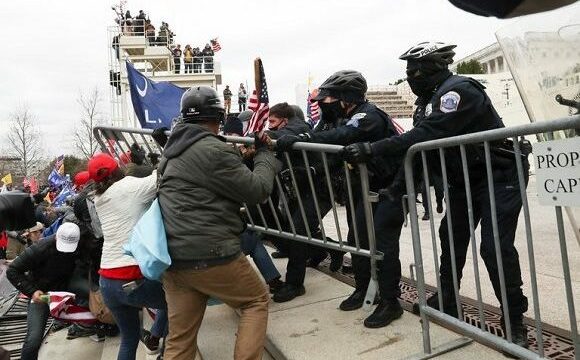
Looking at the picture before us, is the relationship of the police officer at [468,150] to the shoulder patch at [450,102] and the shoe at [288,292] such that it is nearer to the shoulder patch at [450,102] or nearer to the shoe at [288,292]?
the shoulder patch at [450,102]

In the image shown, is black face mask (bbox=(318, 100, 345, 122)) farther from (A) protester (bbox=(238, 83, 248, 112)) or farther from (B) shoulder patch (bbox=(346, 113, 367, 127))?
(A) protester (bbox=(238, 83, 248, 112))

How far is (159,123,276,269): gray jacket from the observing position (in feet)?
8.16

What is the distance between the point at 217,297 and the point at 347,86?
6.47 ft

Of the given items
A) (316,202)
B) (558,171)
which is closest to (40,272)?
(316,202)

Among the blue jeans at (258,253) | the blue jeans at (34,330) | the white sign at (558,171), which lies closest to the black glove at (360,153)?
the white sign at (558,171)

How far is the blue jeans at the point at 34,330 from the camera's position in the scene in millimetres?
4242

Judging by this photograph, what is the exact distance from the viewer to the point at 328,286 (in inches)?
175

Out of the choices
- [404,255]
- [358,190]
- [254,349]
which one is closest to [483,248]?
[358,190]

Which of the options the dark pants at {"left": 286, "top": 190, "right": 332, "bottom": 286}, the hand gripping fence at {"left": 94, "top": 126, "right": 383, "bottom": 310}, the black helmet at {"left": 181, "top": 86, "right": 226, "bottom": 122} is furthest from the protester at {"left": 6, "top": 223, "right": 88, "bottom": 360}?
the black helmet at {"left": 181, "top": 86, "right": 226, "bottom": 122}

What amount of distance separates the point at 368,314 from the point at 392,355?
0.67m

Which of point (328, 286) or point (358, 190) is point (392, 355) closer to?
point (358, 190)

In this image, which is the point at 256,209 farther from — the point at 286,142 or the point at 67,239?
the point at 67,239

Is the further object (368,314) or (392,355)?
(368,314)

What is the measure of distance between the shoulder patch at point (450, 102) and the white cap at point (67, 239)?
11.1 feet
